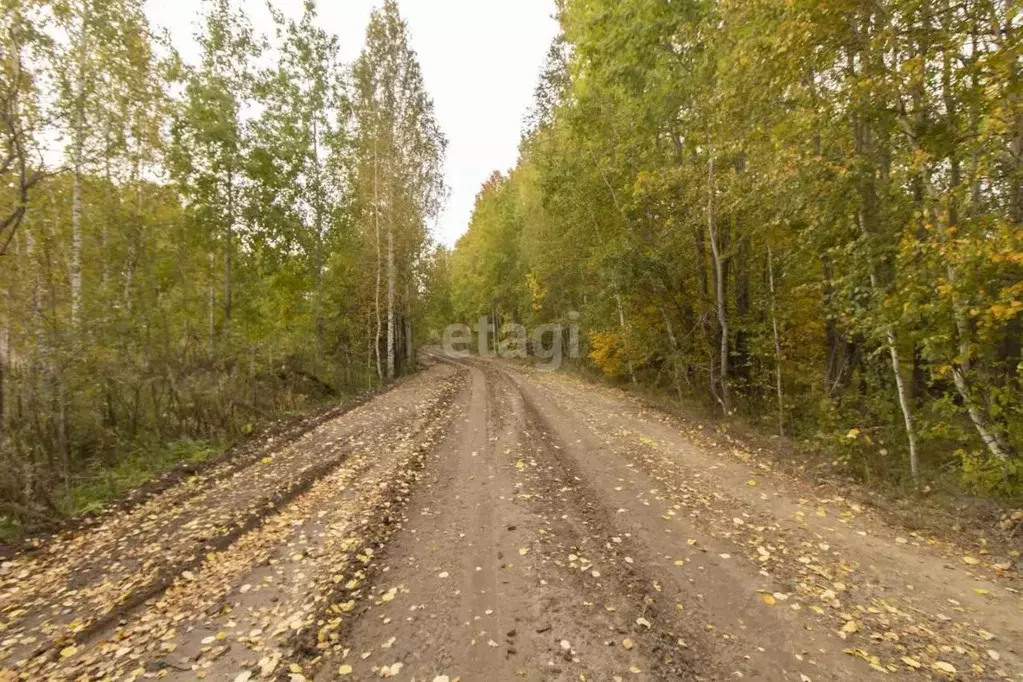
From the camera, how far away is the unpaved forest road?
12.8ft

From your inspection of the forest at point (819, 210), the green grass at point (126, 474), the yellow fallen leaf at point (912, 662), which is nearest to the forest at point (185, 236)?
the green grass at point (126, 474)

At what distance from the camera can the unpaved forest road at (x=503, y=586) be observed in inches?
154

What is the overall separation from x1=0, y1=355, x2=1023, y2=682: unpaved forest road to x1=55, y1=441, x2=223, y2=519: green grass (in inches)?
34.4

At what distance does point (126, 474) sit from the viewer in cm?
862

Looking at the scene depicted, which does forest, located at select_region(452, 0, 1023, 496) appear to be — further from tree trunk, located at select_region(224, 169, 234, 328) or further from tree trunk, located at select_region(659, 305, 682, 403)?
tree trunk, located at select_region(224, 169, 234, 328)

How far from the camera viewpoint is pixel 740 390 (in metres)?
14.5

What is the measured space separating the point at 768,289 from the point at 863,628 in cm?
1008

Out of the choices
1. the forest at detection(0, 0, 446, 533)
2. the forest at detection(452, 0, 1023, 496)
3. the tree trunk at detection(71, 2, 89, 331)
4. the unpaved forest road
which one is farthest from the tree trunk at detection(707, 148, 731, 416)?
the tree trunk at detection(71, 2, 89, 331)

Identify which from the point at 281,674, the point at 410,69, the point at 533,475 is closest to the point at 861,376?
the point at 533,475

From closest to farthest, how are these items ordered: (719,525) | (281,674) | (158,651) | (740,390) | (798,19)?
(281,674)
(158,651)
(719,525)
(798,19)
(740,390)

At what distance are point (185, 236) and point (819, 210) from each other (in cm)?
1722

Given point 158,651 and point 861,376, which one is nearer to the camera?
point 158,651

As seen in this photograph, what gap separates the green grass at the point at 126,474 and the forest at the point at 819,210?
11.7 meters

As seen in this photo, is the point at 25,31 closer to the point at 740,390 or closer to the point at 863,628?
the point at 863,628
